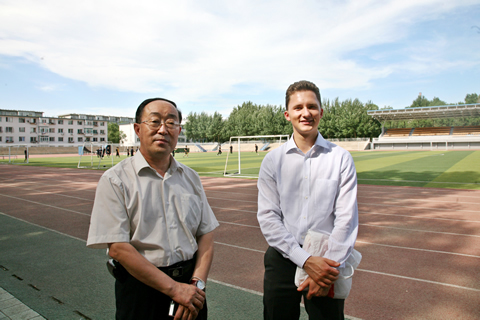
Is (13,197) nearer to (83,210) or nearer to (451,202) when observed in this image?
(83,210)

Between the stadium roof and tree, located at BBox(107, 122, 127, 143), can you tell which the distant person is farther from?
tree, located at BBox(107, 122, 127, 143)

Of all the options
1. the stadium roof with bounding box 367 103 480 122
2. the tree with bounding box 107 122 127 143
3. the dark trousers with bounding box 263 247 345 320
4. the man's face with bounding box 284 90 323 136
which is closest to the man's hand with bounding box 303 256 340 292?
the dark trousers with bounding box 263 247 345 320

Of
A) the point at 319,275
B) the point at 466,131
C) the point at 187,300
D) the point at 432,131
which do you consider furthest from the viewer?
the point at 432,131

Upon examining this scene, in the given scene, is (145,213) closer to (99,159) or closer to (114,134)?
(99,159)

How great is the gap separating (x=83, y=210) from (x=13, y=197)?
4114 millimetres

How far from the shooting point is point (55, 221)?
741 centimetres

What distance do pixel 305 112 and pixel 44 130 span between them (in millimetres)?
101856

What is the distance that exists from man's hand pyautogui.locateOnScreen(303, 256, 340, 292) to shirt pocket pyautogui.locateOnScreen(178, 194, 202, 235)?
765 millimetres

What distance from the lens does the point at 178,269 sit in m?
1.91

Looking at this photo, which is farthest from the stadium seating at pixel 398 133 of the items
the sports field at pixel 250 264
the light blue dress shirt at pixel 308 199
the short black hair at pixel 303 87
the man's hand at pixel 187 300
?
the man's hand at pixel 187 300

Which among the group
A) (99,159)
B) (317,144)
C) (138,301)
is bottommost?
(99,159)

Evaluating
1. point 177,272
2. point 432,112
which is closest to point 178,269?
point 177,272

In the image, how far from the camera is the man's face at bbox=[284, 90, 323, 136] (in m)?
2.29

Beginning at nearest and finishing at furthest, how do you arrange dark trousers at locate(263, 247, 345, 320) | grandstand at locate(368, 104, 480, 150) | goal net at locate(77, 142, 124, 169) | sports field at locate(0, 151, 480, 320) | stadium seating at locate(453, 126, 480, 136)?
dark trousers at locate(263, 247, 345, 320) < sports field at locate(0, 151, 480, 320) < goal net at locate(77, 142, 124, 169) < grandstand at locate(368, 104, 480, 150) < stadium seating at locate(453, 126, 480, 136)
